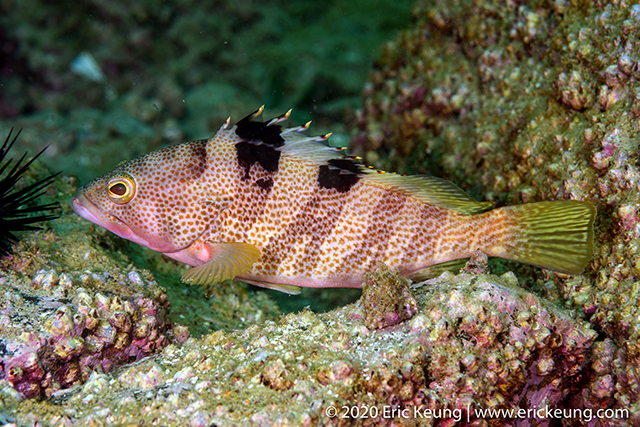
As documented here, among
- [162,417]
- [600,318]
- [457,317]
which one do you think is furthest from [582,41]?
[162,417]

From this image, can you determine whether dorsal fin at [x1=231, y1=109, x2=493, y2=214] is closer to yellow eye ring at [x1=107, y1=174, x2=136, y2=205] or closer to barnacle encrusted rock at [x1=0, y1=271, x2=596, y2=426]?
barnacle encrusted rock at [x1=0, y1=271, x2=596, y2=426]

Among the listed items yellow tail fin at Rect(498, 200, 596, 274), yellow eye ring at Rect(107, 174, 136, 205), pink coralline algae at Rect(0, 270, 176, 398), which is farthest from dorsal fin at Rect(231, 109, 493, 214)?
pink coralline algae at Rect(0, 270, 176, 398)

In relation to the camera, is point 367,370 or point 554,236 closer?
point 367,370

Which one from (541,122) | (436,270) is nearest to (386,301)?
(436,270)

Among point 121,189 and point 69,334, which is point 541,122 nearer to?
point 121,189

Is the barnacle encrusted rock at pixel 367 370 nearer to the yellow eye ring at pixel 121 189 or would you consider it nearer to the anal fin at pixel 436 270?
the anal fin at pixel 436 270

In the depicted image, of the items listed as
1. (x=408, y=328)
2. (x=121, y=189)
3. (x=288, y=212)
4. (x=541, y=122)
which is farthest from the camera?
(x=541, y=122)
